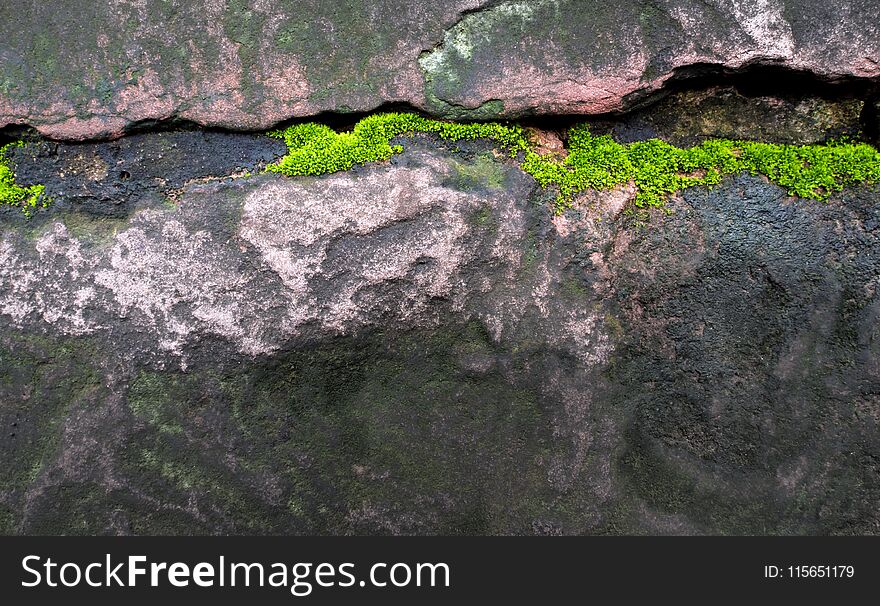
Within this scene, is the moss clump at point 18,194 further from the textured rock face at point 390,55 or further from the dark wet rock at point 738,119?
the dark wet rock at point 738,119

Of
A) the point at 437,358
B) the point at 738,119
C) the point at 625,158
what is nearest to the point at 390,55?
the point at 625,158

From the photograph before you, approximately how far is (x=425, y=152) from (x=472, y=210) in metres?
0.26

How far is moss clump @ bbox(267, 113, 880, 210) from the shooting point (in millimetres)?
2305

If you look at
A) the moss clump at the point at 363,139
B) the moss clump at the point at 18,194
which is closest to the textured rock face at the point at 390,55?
the moss clump at the point at 363,139

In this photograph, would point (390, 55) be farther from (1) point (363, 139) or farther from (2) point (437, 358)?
(2) point (437, 358)

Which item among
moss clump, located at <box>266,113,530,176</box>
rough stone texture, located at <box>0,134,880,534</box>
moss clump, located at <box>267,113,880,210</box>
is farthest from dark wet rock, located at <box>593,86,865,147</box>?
moss clump, located at <box>266,113,530,176</box>

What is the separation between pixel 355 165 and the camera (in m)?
2.29

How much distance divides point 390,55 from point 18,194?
1260 mm

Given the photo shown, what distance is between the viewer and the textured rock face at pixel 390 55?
220 cm

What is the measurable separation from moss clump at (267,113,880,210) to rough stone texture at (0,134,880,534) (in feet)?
0.18

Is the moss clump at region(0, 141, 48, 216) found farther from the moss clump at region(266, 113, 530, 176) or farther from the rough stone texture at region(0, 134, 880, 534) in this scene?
the moss clump at region(266, 113, 530, 176)

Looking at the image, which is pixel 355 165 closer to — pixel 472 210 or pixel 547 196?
pixel 472 210

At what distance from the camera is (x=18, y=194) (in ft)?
7.29

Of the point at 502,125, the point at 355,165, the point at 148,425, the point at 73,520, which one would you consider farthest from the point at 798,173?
the point at 73,520
